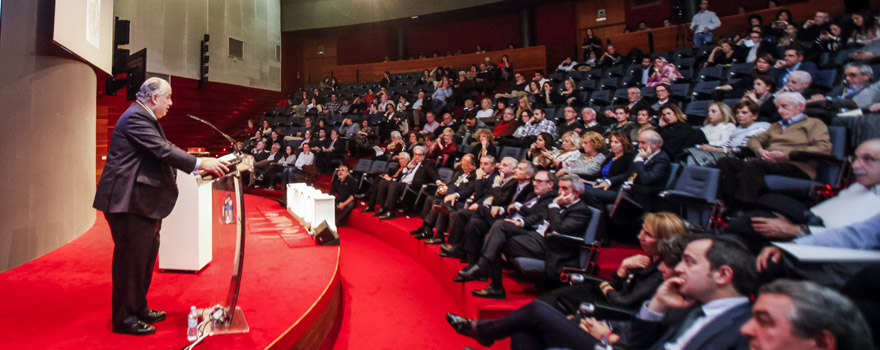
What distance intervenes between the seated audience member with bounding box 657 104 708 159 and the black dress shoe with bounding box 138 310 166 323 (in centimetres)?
356

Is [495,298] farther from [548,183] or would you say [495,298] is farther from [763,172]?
[763,172]

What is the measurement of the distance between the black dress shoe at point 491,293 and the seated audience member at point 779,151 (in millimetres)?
1610

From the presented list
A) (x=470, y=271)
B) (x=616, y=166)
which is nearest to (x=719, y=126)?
(x=616, y=166)

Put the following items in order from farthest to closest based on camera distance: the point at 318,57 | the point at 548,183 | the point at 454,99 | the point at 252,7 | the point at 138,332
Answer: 1. the point at 318,57
2. the point at 252,7
3. the point at 454,99
4. the point at 548,183
5. the point at 138,332

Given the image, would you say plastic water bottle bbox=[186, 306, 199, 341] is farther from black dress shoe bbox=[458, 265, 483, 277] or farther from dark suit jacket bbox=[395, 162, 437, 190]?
dark suit jacket bbox=[395, 162, 437, 190]

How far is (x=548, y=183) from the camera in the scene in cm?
315

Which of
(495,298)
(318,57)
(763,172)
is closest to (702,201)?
(763,172)

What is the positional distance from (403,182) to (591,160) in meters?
2.14

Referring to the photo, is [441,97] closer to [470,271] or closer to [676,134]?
[676,134]

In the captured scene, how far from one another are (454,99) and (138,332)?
23.3 ft

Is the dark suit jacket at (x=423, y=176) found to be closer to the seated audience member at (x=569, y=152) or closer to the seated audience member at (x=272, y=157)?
the seated audience member at (x=569, y=152)

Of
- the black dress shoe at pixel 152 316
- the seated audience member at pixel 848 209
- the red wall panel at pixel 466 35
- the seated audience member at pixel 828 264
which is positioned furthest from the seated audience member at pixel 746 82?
the red wall panel at pixel 466 35

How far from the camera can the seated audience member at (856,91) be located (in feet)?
10.3

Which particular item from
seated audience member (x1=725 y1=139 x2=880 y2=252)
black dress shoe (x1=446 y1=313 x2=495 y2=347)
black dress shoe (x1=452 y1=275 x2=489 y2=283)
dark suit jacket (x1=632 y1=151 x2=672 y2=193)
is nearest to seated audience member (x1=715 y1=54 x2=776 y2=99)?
dark suit jacket (x1=632 y1=151 x2=672 y2=193)
